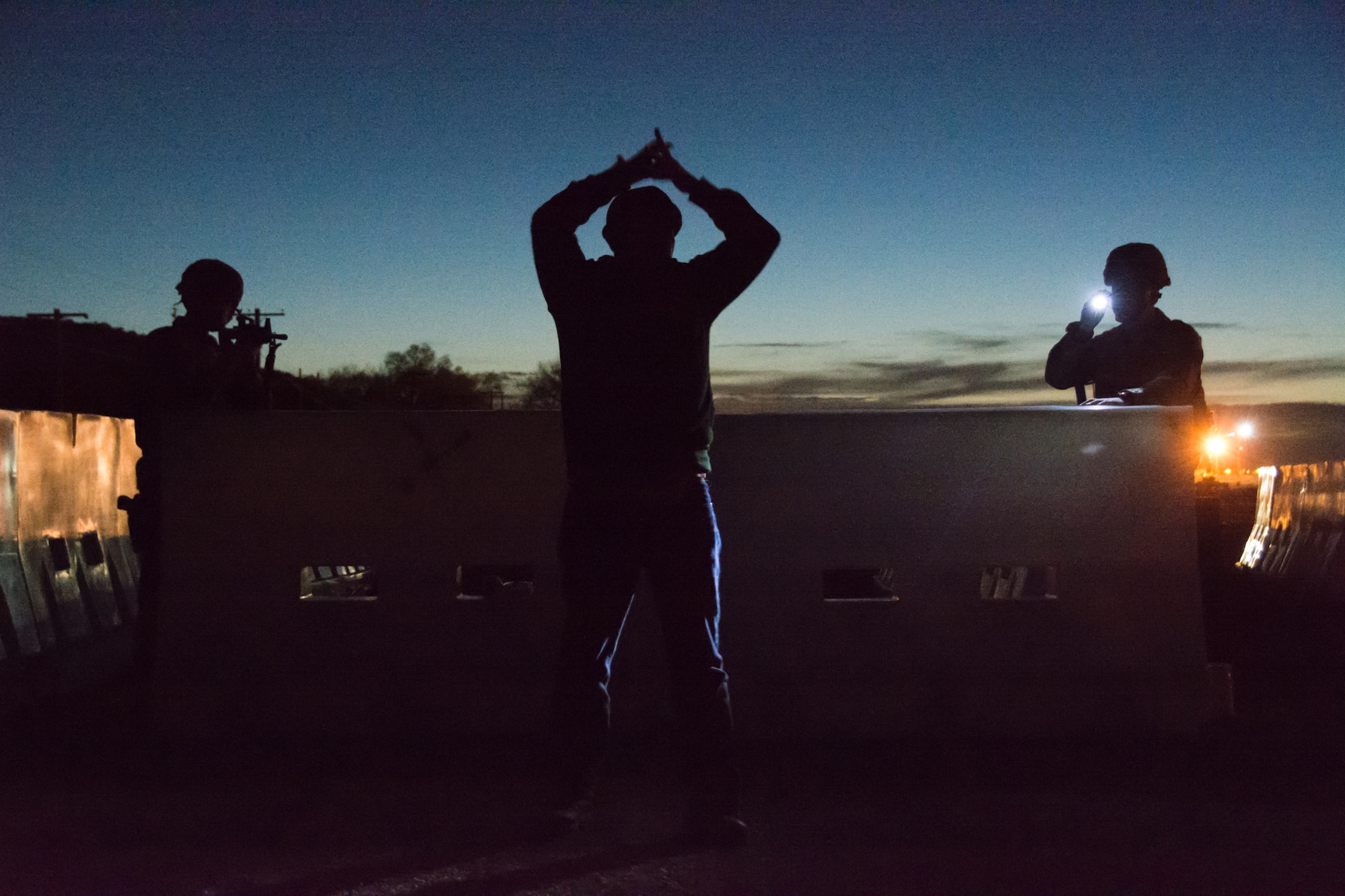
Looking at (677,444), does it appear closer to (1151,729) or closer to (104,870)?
(104,870)

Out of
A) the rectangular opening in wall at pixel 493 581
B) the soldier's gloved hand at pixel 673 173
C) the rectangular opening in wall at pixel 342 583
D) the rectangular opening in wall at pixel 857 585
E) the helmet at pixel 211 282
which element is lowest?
the rectangular opening in wall at pixel 342 583

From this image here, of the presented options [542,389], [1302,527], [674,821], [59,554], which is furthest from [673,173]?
[542,389]

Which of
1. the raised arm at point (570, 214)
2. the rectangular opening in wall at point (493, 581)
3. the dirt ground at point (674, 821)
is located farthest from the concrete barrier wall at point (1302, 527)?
the raised arm at point (570, 214)

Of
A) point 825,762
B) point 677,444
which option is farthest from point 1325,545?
point 677,444

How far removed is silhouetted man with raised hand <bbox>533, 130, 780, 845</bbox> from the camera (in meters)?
3.32

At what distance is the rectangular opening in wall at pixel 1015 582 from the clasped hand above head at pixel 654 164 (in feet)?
11.7

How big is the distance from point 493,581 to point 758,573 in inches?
65.0

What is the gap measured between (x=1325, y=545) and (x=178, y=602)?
37.1 ft

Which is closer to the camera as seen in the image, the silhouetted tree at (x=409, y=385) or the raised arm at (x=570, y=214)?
the raised arm at (x=570, y=214)

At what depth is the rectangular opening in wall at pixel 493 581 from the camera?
4.50 metres

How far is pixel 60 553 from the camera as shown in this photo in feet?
21.0

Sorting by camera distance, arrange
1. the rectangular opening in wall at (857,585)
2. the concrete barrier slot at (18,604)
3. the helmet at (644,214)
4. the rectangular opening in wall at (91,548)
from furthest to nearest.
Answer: the rectangular opening in wall at (857,585), the rectangular opening in wall at (91,548), the concrete barrier slot at (18,604), the helmet at (644,214)

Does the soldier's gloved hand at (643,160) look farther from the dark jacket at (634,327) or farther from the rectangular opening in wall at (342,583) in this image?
the rectangular opening in wall at (342,583)

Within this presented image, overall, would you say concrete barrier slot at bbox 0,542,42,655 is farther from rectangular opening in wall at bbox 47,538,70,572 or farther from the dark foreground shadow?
the dark foreground shadow
